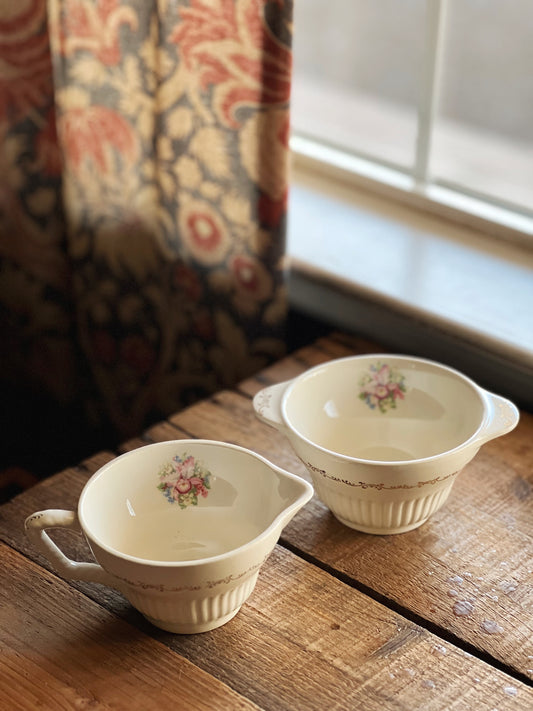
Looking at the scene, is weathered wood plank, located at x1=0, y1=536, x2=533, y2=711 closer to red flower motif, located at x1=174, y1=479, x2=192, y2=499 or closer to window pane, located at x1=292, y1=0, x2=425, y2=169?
red flower motif, located at x1=174, y1=479, x2=192, y2=499

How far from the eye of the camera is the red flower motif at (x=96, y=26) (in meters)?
1.23

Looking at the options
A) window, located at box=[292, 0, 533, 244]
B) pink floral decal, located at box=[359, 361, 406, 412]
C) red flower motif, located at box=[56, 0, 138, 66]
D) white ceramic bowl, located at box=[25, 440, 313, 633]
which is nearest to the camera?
white ceramic bowl, located at box=[25, 440, 313, 633]

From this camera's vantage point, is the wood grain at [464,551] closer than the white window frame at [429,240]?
Yes

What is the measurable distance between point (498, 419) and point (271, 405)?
208 millimetres

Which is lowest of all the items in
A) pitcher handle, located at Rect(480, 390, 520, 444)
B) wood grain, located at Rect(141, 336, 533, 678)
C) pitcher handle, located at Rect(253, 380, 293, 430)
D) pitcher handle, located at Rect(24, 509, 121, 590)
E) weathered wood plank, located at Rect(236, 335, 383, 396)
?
weathered wood plank, located at Rect(236, 335, 383, 396)

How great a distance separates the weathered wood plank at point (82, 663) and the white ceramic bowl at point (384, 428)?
0.69 feet

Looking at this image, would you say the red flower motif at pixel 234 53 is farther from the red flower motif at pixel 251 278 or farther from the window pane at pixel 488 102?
the window pane at pixel 488 102

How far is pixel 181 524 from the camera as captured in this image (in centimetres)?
86

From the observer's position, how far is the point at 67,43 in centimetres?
130

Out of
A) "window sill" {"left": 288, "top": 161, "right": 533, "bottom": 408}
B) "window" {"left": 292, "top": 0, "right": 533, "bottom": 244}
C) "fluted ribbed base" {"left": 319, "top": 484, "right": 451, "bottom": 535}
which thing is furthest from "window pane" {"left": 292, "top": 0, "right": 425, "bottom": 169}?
"fluted ribbed base" {"left": 319, "top": 484, "right": 451, "bottom": 535}

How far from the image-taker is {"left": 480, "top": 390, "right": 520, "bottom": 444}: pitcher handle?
862mm

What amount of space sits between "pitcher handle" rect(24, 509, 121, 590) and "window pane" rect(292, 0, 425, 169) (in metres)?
0.90

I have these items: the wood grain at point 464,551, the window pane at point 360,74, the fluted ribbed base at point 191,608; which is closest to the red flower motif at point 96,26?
the window pane at point 360,74

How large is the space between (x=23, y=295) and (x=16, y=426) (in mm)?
285
